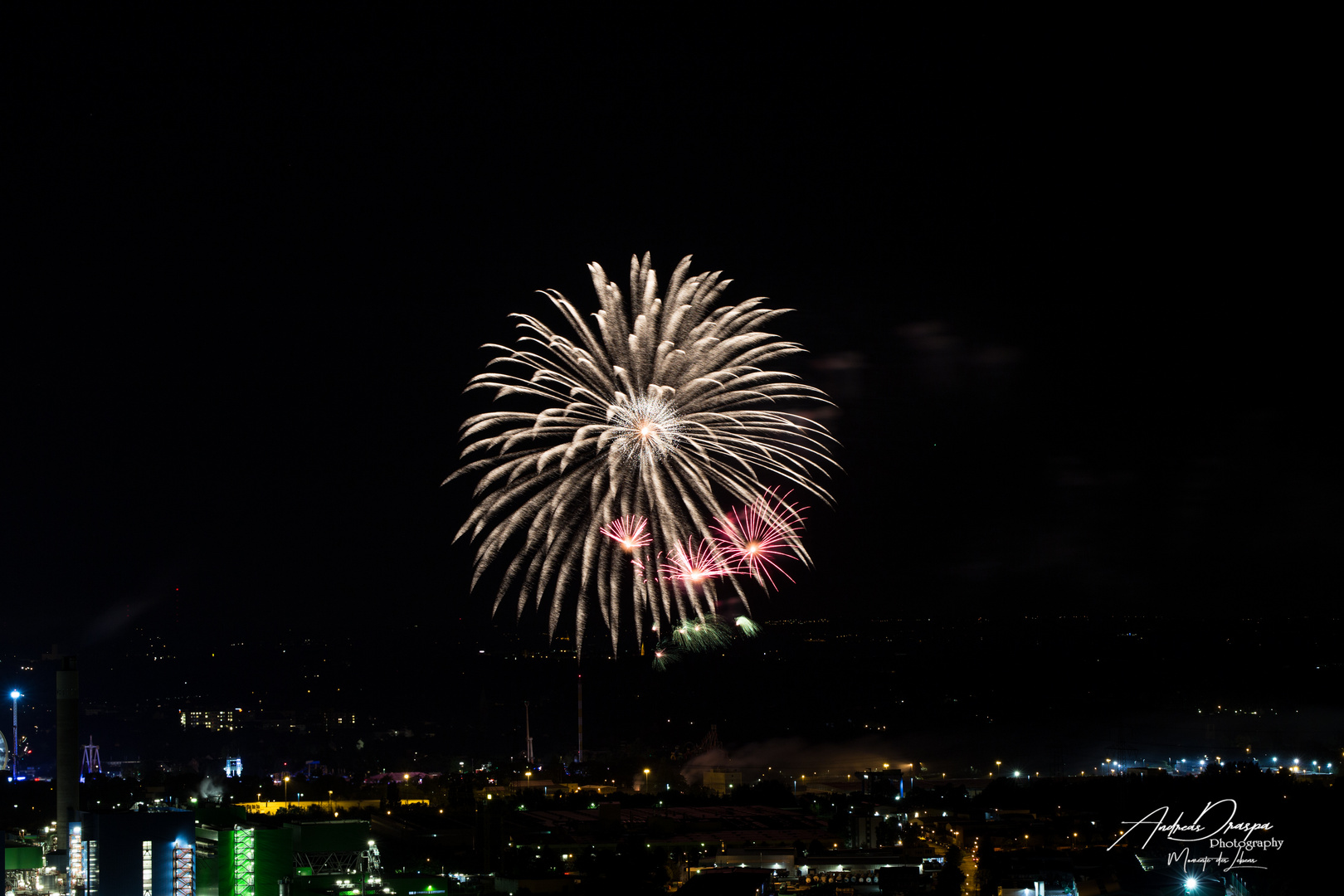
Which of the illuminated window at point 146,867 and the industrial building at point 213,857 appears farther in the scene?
the illuminated window at point 146,867

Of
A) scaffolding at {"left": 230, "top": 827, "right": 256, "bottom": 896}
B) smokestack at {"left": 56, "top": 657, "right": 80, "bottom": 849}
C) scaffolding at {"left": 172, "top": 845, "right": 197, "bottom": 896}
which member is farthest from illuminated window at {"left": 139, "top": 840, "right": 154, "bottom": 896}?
smokestack at {"left": 56, "top": 657, "right": 80, "bottom": 849}

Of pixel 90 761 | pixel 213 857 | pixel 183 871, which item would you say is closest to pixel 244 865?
pixel 213 857

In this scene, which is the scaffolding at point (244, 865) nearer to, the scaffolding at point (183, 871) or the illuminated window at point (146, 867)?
the scaffolding at point (183, 871)

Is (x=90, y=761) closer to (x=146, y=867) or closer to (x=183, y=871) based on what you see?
(x=146, y=867)

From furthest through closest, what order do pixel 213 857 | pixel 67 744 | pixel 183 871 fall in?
pixel 67 744 → pixel 213 857 → pixel 183 871

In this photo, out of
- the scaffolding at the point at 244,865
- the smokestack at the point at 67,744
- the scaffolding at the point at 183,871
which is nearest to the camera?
the scaffolding at the point at 244,865

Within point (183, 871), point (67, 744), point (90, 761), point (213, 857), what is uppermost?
point (67, 744)

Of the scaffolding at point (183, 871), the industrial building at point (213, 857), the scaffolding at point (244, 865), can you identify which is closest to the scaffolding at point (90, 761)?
the industrial building at point (213, 857)

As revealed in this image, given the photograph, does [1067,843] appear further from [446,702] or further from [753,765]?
Answer: [446,702]

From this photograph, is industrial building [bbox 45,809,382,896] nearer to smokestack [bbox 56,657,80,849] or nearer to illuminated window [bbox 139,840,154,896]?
illuminated window [bbox 139,840,154,896]
